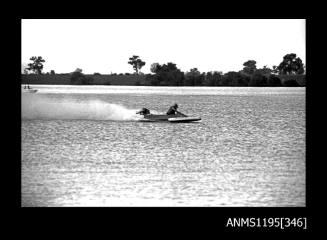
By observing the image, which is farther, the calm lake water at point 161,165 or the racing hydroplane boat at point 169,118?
the racing hydroplane boat at point 169,118

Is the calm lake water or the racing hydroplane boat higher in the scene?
the racing hydroplane boat

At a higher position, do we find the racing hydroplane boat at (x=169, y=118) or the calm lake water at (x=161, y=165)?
the racing hydroplane boat at (x=169, y=118)

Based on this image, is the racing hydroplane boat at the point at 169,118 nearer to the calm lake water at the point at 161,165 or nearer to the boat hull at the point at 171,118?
the boat hull at the point at 171,118

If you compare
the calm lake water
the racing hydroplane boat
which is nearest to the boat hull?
the racing hydroplane boat

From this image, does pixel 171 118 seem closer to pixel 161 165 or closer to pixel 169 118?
pixel 169 118

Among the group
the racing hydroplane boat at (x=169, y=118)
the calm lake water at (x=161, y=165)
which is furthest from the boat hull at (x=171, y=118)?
the calm lake water at (x=161, y=165)

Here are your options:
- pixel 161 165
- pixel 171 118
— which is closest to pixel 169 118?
pixel 171 118

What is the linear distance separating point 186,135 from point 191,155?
27.9 feet

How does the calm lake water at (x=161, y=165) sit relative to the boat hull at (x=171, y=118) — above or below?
below

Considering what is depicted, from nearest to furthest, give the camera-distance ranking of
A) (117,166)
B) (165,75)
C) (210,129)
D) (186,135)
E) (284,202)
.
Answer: (284,202)
(117,166)
(186,135)
(210,129)
(165,75)

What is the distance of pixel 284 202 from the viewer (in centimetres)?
1933

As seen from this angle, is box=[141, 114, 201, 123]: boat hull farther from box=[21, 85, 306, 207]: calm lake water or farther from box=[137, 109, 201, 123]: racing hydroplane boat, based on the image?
box=[21, 85, 306, 207]: calm lake water
